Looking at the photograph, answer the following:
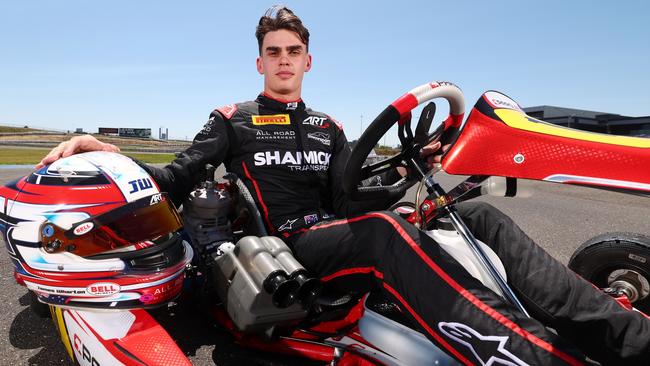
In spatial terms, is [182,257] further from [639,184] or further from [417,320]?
[639,184]

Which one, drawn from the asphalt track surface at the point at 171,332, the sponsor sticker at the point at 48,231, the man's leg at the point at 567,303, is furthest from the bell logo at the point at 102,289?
the man's leg at the point at 567,303

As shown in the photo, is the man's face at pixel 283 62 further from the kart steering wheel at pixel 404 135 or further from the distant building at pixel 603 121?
the distant building at pixel 603 121

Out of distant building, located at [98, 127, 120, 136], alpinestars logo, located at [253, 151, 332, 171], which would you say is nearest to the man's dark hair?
alpinestars logo, located at [253, 151, 332, 171]

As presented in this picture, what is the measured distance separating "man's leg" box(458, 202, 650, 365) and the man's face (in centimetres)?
142

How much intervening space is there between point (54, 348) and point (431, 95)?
2.17 m

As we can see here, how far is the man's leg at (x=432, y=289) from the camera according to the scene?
3.85 ft

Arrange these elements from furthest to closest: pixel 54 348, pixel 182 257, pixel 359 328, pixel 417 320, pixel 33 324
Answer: pixel 33 324 < pixel 54 348 < pixel 182 257 < pixel 359 328 < pixel 417 320

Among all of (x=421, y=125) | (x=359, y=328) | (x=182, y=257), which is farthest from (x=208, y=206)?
(x=421, y=125)

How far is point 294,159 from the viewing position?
7.63ft

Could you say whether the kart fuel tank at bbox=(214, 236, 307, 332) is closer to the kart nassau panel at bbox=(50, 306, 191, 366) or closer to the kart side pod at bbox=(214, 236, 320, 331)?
the kart side pod at bbox=(214, 236, 320, 331)

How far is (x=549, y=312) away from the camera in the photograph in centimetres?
140

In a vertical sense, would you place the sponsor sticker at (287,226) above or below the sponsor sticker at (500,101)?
below

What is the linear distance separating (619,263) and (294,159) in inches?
72.8

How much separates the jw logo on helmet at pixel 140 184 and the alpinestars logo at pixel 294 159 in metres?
0.62
